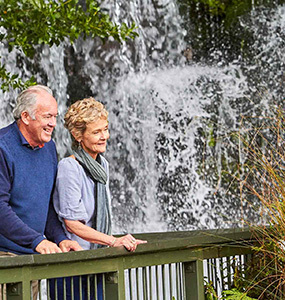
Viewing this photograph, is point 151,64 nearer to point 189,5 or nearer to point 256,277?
point 189,5

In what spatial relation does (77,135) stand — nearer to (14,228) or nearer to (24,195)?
(24,195)

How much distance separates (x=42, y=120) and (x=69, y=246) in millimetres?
642

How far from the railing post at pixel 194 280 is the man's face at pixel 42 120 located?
3.56 ft

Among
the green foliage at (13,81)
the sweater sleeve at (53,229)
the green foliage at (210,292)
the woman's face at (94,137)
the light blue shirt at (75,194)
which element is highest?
the green foliage at (13,81)

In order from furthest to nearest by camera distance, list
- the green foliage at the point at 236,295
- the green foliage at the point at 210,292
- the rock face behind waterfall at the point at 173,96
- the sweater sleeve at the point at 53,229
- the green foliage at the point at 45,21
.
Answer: the rock face behind waterfall at the point at 173,96, the green foliage at the point at 45,21, the green foliage at the point at 210,292, the green foliage at the point at 236,295, the sweater sleeve at the point at 53,229

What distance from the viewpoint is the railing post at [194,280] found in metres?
3.88

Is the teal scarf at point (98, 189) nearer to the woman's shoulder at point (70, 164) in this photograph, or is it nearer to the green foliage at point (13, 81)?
the woman's shoulder at point (70, 164)

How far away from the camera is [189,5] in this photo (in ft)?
41.3

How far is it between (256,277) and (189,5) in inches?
358

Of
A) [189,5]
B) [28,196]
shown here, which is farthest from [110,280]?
[189,5]

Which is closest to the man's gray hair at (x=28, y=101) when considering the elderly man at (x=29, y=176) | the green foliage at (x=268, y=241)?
the elderly man at (x=29, y=176)

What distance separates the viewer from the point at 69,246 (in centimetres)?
347

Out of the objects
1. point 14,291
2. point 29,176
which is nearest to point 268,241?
point 29,176

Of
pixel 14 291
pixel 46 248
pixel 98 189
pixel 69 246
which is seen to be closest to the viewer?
pixel 14 291
